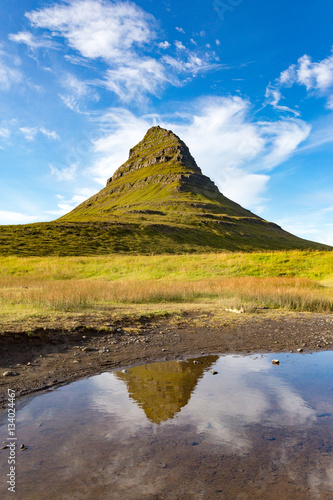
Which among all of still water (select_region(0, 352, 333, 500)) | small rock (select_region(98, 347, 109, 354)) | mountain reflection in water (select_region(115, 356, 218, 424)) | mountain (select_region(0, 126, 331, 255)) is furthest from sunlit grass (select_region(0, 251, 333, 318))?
mountain (select_region(0, 126, 331, 255))

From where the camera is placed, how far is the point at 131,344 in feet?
32.6

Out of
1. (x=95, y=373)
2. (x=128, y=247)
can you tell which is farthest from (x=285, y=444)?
(x=128, y=247)

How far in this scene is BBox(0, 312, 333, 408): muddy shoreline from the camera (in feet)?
24.5

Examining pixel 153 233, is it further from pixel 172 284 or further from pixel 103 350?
pixel 103 350

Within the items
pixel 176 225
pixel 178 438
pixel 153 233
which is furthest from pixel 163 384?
pixel 176 225

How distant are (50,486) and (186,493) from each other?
1.52 m

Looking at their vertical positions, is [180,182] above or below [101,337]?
above

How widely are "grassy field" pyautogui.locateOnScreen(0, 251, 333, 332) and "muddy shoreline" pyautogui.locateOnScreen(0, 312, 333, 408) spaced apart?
6.33ft

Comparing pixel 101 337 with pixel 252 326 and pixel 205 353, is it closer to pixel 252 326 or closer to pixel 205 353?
pixel 205 353

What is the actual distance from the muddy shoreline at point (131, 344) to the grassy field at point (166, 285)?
1.93 metres

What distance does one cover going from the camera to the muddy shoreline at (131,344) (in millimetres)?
7477

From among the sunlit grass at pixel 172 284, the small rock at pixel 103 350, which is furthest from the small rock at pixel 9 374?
the sunlit grass at pixel 172 284

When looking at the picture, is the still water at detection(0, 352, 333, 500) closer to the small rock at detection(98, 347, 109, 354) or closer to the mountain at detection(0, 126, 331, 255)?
the small rock at detection(98, 347, 109, 354)

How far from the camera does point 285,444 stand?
14.8 feet
